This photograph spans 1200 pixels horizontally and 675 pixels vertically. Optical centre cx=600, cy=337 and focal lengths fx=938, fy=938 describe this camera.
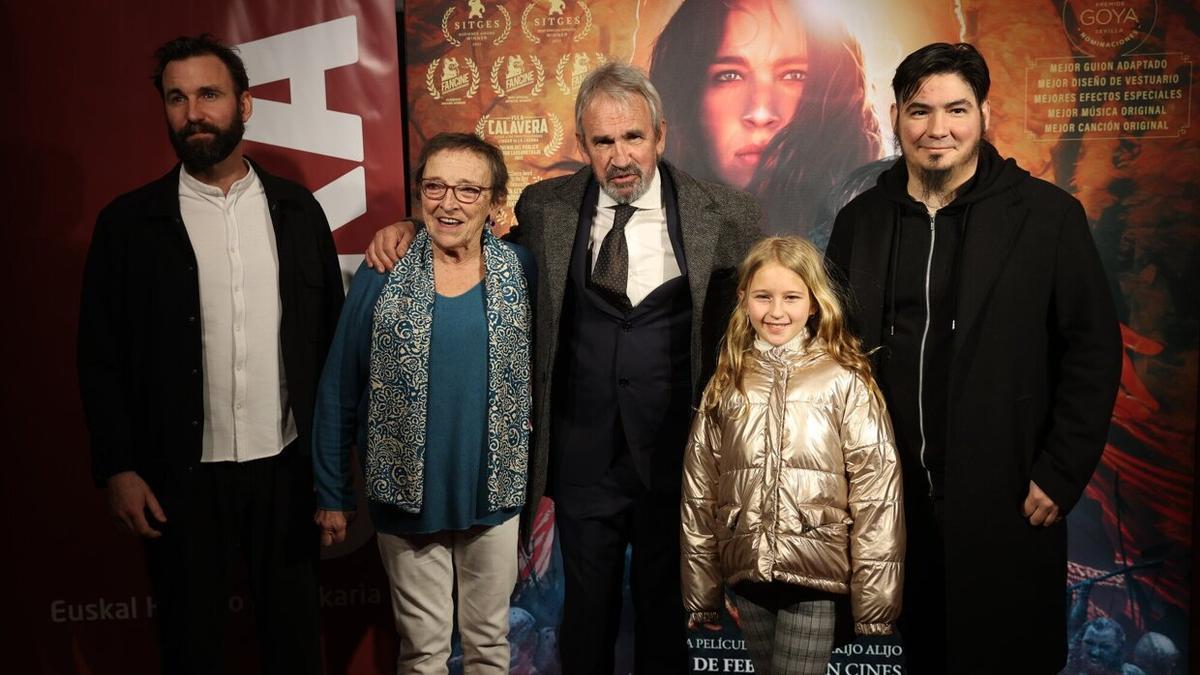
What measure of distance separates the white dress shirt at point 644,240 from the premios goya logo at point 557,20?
3.05 feet

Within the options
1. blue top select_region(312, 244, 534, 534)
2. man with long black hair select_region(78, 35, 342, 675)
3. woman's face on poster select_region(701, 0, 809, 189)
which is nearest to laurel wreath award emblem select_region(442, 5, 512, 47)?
woman's face on poster select_region(701, 0, 809, 189)

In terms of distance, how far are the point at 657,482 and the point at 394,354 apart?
32.2 inches

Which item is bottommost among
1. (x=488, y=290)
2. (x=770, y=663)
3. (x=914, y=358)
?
(x=770, y=663)

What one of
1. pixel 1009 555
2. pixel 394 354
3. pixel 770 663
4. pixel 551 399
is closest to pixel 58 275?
pixel 394 354

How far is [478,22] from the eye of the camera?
342cm

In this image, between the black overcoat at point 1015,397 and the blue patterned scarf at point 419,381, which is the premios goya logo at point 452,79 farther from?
the black overcoat at point 1015,397

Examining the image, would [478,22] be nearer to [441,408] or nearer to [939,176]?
[441,408]

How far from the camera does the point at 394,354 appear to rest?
2463mm

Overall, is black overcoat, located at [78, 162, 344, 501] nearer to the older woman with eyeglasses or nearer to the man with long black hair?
the man with long black hair

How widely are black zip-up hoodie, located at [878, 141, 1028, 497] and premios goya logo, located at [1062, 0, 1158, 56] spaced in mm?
1089

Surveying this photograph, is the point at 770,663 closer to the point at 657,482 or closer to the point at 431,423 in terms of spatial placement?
the point at 657,482

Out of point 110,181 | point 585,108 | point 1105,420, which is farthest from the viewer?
point 110,181

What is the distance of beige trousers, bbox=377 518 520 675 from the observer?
102 inches

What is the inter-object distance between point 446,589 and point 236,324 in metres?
0.99
